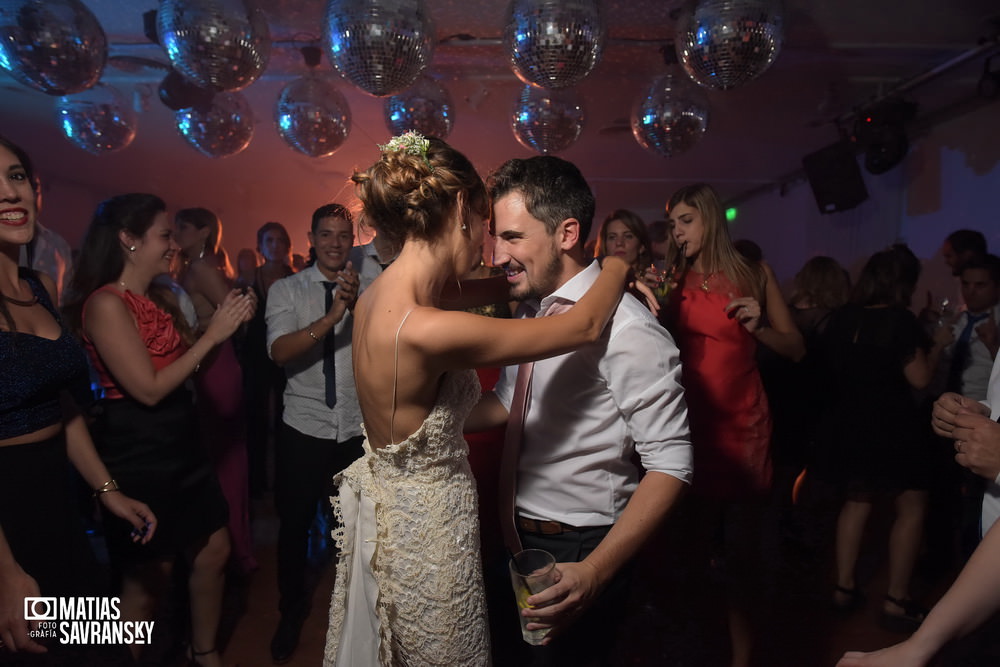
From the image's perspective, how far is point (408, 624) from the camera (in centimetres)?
125

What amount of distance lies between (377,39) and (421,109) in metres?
1.24

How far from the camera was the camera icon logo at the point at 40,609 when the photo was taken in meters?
1.31

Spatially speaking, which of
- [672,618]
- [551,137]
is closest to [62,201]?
[551,137]

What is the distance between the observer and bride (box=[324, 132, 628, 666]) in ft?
3.87

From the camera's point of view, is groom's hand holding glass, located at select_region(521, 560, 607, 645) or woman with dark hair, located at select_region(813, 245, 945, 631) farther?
woman with dark hair, located at select_region(813, 245, 945, 631)

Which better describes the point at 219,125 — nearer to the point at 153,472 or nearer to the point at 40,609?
the point at 153,472

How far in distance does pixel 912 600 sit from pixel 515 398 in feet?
8.49

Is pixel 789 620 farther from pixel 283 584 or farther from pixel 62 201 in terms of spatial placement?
pixel 62 201

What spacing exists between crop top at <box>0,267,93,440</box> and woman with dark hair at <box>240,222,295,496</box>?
1.79 meters

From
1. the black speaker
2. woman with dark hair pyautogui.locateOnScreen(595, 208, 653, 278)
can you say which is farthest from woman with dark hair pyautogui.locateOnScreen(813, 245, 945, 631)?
the black speaker

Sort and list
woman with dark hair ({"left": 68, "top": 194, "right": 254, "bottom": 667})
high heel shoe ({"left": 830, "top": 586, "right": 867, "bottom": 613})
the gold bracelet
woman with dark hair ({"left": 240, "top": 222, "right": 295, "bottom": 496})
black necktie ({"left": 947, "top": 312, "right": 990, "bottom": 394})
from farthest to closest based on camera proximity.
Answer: woman with dark hair ({"left": 240, "top": 222, "right": 295, "bottom": 496})
black necktie ({"left": 947, "top": 312, "right": 990, "bottom": 394})
high heel shoe ({"left": 830, "top": 586, "right": 867, "bottom": 613})
woman with dark hair ({"left": 68, "top": 194, "right": 254, "bottom": 667})
the gold bracelet

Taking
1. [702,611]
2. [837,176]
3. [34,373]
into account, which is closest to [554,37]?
[34,373]

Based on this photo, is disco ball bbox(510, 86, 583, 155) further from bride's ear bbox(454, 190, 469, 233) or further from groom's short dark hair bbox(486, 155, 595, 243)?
bride's ear bbox(454, 190, 469, 233)

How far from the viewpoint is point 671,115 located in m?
3.37
